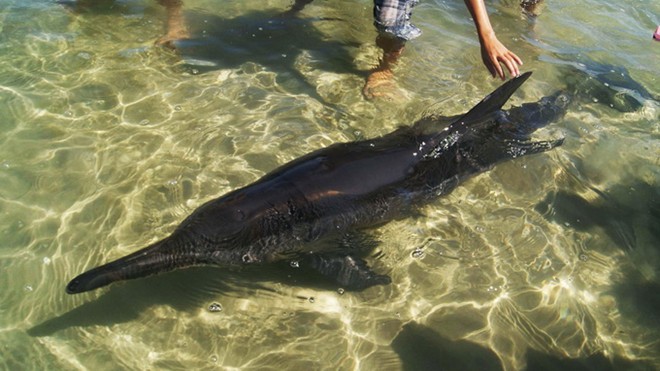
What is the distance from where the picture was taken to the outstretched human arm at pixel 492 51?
15.2 feet

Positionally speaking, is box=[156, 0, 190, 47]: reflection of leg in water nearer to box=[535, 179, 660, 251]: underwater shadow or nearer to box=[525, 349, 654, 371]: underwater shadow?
box=[535, 179, 660, 251]: underwater shadow

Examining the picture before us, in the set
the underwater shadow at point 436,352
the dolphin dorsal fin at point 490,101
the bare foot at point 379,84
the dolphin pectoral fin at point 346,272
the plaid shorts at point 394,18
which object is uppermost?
the plaid shorts at point 394,18

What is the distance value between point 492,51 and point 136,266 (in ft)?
11.8

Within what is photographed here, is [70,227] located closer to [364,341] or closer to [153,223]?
[153,223]

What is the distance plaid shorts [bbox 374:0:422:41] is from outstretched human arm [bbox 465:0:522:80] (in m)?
1.34

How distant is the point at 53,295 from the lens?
3.95m

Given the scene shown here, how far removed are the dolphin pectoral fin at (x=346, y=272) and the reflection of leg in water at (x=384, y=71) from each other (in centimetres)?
269

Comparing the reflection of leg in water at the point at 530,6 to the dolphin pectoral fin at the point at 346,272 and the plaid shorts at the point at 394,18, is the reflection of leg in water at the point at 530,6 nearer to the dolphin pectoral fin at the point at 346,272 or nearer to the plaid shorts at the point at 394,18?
the plaid shorts at the point at 394,18

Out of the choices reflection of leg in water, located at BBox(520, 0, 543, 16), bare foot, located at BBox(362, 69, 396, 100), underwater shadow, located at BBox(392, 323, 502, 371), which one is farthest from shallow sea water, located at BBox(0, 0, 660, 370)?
reflection of leg in water, located at BBox(520, 0, 543, 16)

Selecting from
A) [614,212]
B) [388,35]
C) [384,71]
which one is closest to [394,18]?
[388,35]

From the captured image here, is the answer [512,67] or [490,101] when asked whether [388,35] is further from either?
[512,67]

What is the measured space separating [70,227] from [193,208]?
1052 mm

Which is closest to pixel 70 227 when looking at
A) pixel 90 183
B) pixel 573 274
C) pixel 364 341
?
pixel 90 183

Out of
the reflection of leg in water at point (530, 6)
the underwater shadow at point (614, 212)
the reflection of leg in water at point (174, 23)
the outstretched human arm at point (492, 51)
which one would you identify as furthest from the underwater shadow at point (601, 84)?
the reflection of leg in water at point (174, 23)
